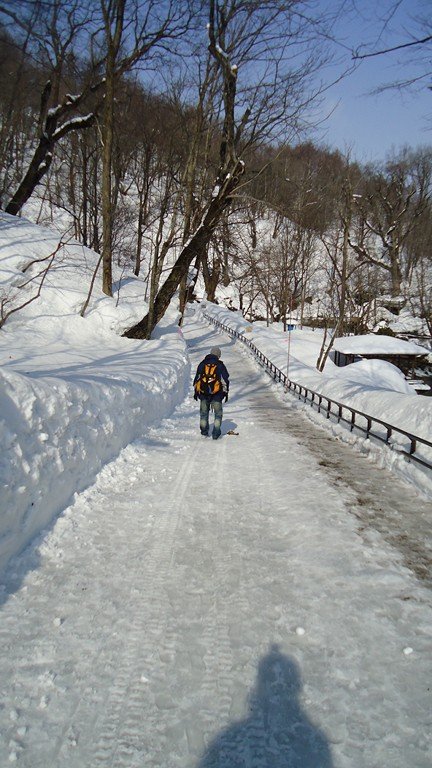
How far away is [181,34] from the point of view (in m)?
18.5

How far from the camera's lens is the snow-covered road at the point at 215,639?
248cm

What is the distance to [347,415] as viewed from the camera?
12297 millimetres

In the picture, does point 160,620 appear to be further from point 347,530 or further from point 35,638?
point 347,530

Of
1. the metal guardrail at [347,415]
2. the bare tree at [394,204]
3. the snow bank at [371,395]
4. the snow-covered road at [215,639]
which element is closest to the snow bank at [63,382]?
the snow-covered road at [215,639]

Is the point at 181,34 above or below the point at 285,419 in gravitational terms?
above

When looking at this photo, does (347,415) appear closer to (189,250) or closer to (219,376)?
(219,376)

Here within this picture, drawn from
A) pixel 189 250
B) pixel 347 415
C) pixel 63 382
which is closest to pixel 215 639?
pixel 63 382

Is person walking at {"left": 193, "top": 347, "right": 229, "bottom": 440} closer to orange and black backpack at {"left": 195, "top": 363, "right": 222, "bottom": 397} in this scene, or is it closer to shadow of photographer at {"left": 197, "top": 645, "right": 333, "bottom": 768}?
orange and black backpack at {"left": 195, "top": 363, "right": 222, "bottom": 397}

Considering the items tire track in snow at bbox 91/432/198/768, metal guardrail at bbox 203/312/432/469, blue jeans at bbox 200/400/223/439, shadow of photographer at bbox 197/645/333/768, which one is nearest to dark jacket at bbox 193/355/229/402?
blue jeans at bbox 200/400/223/439

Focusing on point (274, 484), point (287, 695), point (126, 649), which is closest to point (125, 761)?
point (126, 649)

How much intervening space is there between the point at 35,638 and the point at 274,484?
14.0 ft

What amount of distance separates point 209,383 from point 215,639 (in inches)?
263

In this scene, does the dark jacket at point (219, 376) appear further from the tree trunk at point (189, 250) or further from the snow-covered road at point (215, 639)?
the tree trunk at point (189, 250)

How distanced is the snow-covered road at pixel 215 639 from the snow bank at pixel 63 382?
478mm
